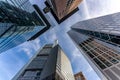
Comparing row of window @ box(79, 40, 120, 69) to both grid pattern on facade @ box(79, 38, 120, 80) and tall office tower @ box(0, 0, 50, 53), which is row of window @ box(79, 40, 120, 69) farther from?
tall office tower @ box(0, 0, 50, 53)

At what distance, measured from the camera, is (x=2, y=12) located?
70.0ft

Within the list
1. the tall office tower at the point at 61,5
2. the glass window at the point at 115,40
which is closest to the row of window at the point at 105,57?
the glass window at the point at 115,40

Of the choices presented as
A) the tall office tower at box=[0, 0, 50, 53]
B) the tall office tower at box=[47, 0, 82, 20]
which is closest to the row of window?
the tall office tower at box=[47, 0, 82, 20]

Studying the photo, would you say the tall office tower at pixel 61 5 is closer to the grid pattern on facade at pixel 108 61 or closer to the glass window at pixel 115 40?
the glass window at pixel 115 40

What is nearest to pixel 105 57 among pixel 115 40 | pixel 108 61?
pixel 108 61

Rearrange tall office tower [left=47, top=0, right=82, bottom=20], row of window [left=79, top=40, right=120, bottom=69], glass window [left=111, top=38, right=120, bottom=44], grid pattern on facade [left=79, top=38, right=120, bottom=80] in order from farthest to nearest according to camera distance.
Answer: tall office tower [left=47, top=0, right=82, bottom=20], glass window [left=111, top=38, right=120, bottom=44], row of window [left=79, top=40, right=120, bottom=69], grid pattern on facade [left=79, top=38, right=120, bottom=80]

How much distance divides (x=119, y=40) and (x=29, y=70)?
35.7m

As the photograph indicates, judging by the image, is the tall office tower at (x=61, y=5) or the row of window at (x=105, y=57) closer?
the row of window at (x=105, y=57)

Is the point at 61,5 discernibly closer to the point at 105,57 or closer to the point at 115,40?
the point at 115,40

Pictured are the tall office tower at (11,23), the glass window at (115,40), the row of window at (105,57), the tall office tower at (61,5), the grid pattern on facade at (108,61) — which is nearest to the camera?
the grid pattern on facade at (108,61)

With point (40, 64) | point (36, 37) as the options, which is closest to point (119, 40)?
point (40, 64)

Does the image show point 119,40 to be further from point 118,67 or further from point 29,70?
point 29,70

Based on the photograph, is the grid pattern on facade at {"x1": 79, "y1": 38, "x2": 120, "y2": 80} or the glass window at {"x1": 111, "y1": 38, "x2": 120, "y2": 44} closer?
the grid pattern on facade at {"x1": 79, "y1": 38, "x2": 120, "y2": 80}

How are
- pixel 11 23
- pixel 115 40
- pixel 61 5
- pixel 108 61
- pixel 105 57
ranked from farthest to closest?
pixel 61 5 < pixel 115 40 < pixel 105 57 < pixel 108 61 < pixel 11 23
